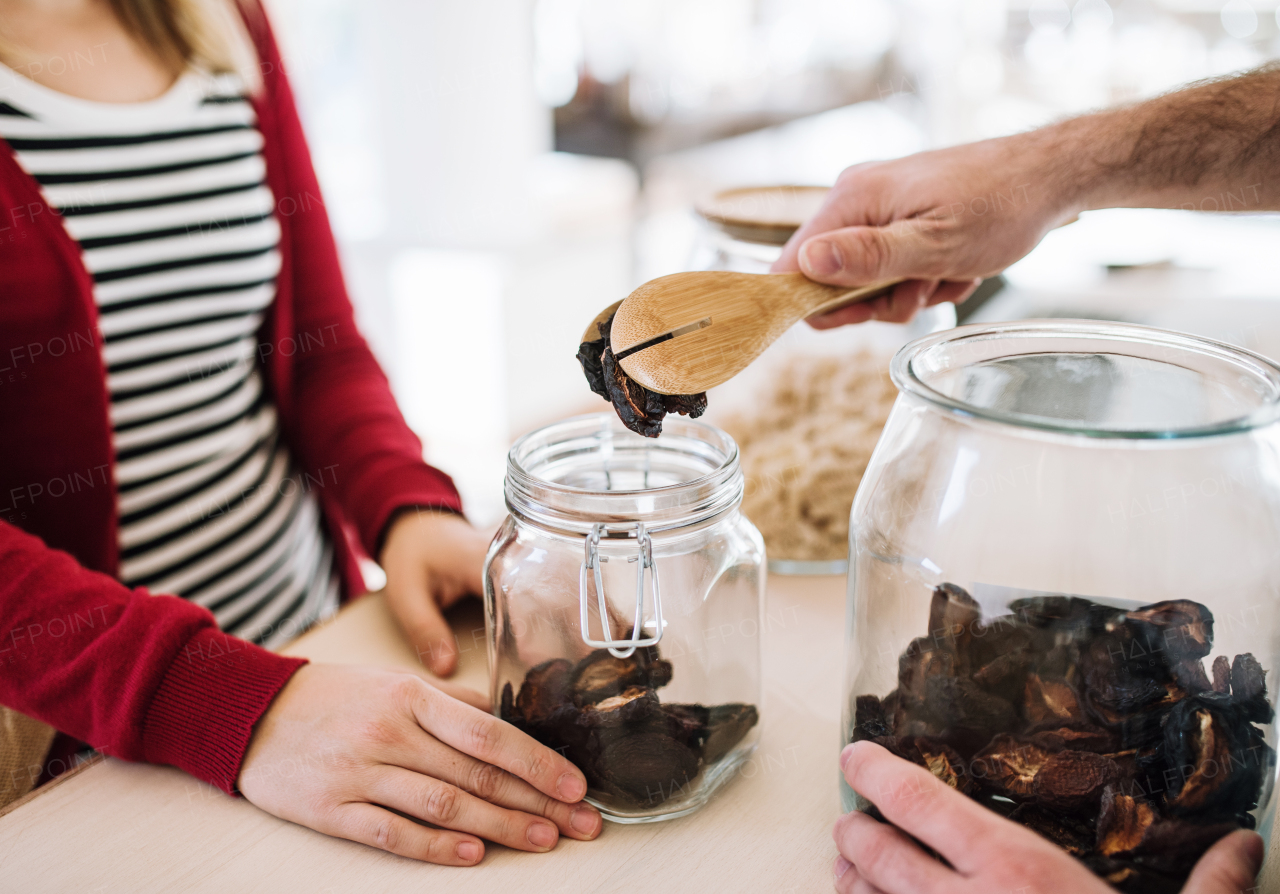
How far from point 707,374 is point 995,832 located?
Answer: 0.31 m

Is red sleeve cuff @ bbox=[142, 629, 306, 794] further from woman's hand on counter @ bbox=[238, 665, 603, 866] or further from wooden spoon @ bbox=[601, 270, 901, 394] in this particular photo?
wooden spoon @ bbox=[601, 270, 901, 394]

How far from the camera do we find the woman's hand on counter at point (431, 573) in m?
0.78

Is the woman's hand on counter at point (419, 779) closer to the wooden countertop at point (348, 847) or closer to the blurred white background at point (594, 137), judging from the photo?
the wooden countertop at point (348, 847)

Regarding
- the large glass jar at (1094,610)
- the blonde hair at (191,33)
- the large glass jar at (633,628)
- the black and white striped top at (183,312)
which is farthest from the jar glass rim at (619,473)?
the blonde hair at (191,33)

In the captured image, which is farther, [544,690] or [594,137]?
[594,137]

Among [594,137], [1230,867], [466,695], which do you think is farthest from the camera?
[594,137]

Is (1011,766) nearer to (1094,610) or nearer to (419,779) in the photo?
(1094,610)

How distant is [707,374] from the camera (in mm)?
600

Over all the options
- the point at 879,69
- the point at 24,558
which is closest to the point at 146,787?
the point at 24,558

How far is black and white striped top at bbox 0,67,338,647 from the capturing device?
93 centimetres

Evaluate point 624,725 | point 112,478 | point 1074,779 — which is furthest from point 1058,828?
point 112,478

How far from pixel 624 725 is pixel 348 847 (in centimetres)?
20

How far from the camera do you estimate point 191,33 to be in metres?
1.01

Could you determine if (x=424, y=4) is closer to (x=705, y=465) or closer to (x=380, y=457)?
(x=380, y=457)
